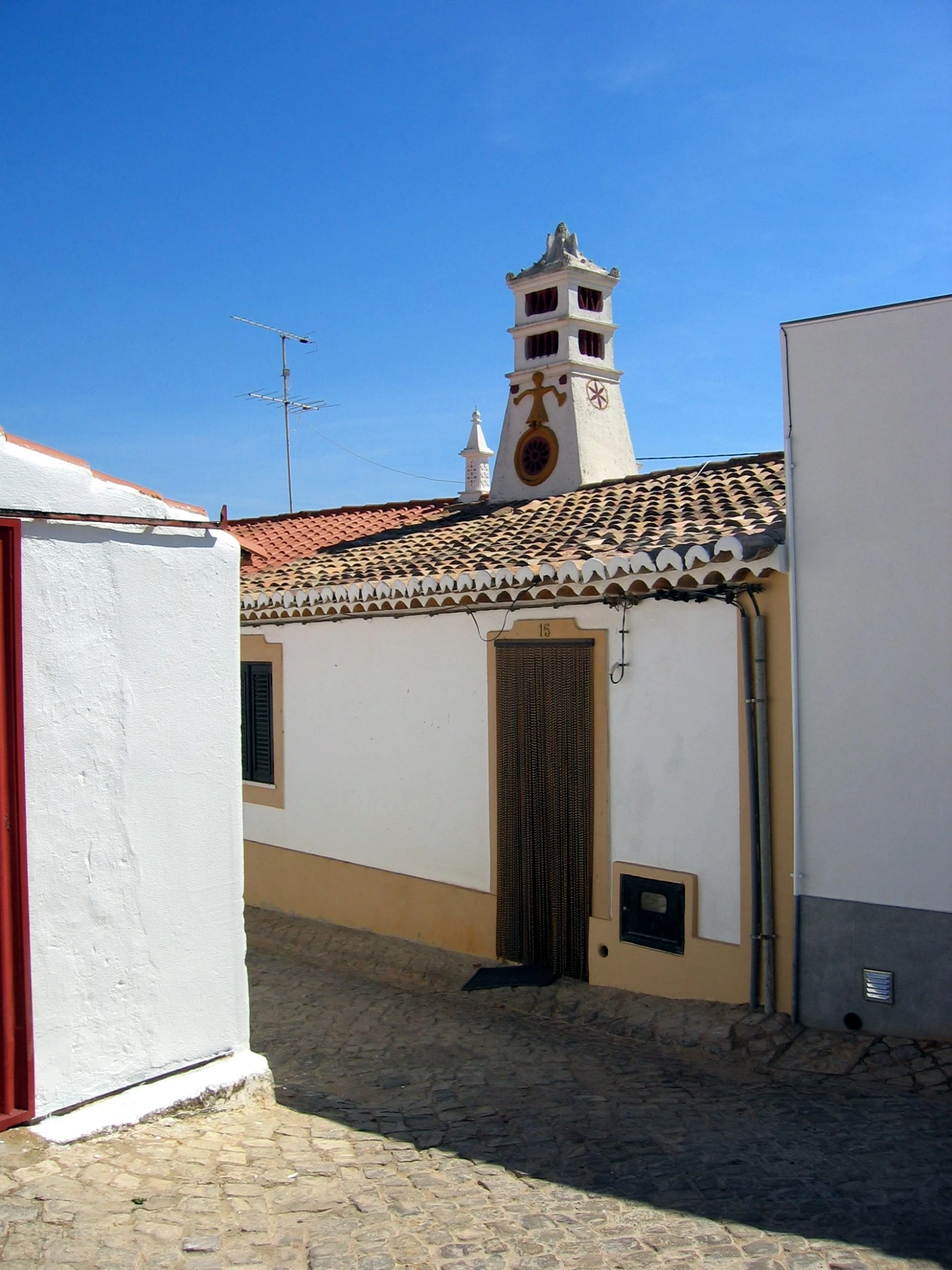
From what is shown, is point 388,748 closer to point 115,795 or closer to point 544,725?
point 544,725

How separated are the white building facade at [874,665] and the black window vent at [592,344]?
7.05m

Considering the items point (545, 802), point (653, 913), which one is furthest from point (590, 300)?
point (653, 913)

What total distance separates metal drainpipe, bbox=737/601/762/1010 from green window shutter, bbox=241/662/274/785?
18.6ft

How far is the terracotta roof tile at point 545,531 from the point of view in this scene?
7805mm

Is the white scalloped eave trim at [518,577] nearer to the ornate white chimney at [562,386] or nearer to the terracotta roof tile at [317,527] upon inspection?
the terracotta roof tile at [317,527]

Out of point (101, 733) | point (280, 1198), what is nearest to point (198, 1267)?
point (280, 1198)

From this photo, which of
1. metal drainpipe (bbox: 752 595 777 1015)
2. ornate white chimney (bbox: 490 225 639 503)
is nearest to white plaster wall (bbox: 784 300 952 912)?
metal drainpipe (bbox: 752 595 777 1015)

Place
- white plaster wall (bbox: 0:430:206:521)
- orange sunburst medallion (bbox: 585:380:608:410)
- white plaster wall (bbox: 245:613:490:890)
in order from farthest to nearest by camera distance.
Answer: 1. orange sunburst medallion (bbox: 585:380:608:410)
2. white plaster wall (bbox: 245:613:490:890)
3. white plaster wall (bbox: 0:430:206:521)

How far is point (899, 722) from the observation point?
21.0 feet

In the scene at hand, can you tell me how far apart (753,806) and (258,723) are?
6.06 meters

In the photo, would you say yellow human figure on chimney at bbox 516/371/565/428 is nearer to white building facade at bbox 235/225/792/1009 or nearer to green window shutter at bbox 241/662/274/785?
white building facade at bbox 235/225/792/1009

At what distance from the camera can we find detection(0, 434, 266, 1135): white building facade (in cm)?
446

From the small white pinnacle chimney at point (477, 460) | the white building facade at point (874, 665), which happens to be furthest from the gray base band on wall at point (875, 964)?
the small white pinnacle chimney at point (477, 460)

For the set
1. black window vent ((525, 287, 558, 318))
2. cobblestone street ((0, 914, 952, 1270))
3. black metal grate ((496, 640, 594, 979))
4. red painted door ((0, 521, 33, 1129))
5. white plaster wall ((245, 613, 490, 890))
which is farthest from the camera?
black window vent ((525, 287, 558, 318))
